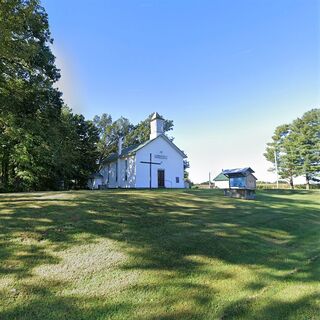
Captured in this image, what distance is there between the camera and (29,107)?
15500mm

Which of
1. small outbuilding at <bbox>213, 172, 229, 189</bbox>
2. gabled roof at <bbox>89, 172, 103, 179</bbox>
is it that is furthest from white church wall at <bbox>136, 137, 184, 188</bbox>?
small outbuilding at <bbox>213, 172, 229, 189</bbox>

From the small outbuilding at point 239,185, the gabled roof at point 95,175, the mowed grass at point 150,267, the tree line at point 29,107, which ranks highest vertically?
the tree line at point 29,107

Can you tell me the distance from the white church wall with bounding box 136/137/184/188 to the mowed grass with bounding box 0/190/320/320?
1982 centimetres

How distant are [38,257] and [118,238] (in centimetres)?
161

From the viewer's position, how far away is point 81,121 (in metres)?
35.4

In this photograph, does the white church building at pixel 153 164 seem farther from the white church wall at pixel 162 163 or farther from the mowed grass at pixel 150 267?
the mowed grass at pixel 150 267

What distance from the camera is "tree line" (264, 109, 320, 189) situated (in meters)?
43.7

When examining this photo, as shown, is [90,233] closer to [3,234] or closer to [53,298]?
[3,234]

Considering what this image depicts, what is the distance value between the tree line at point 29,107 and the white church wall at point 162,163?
25.2ft

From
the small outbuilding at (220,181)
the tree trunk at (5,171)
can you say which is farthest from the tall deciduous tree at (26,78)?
the small outbuilding at (220,181)

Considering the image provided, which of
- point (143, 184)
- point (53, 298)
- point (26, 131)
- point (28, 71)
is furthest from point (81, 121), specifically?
point (53, 298)

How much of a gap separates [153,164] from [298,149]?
2780 cm

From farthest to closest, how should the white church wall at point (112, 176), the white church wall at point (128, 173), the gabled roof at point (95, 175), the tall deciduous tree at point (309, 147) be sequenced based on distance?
the tall deciduous tree at point (309, 147), the gabled roof at point (95, 175), the white church wall at point (112, 176), the white church wall at point (128, 173)

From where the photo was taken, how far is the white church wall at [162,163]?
91.8ft
